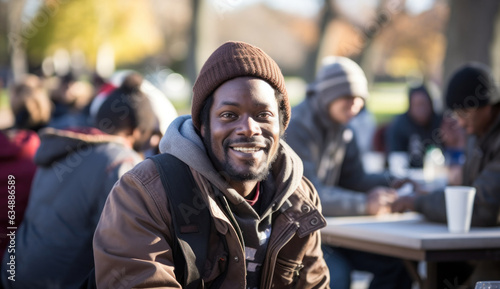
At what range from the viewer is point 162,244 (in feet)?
7.57

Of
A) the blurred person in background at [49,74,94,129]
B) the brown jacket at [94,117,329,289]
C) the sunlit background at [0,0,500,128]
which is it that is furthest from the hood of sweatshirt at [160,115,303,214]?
the blurred person in background at [49,74,94,129]

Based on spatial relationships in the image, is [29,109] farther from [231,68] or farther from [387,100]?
[387,100]

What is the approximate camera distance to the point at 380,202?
4188 mm

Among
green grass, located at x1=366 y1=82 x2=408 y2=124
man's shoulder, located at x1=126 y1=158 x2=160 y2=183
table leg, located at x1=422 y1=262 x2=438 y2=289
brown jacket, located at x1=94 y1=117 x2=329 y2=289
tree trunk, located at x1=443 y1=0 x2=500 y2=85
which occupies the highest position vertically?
green grass, located at x1=366 y1=82 x2=408 y2=124

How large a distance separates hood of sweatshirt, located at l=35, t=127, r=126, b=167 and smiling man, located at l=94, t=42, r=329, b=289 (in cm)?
89

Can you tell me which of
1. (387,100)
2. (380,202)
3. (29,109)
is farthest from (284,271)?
(387,100)

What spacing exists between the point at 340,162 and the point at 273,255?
2326mm

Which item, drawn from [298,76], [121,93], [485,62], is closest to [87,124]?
[121,93]

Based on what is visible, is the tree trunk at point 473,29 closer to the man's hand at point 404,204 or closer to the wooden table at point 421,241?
the man's hand at point 404,204

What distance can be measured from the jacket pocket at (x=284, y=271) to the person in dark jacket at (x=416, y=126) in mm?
5358

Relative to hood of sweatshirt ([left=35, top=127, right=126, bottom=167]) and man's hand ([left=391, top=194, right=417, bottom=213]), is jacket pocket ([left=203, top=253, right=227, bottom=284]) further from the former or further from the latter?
man's hand ([left=391, top=194, right=417, bottom=213])

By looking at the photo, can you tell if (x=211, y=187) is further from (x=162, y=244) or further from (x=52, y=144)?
(x=52, y=144)

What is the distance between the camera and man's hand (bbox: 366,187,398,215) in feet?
13.8

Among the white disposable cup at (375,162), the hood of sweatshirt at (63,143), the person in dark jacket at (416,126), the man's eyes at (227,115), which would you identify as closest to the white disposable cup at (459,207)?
the man's eyes at (227,115)
